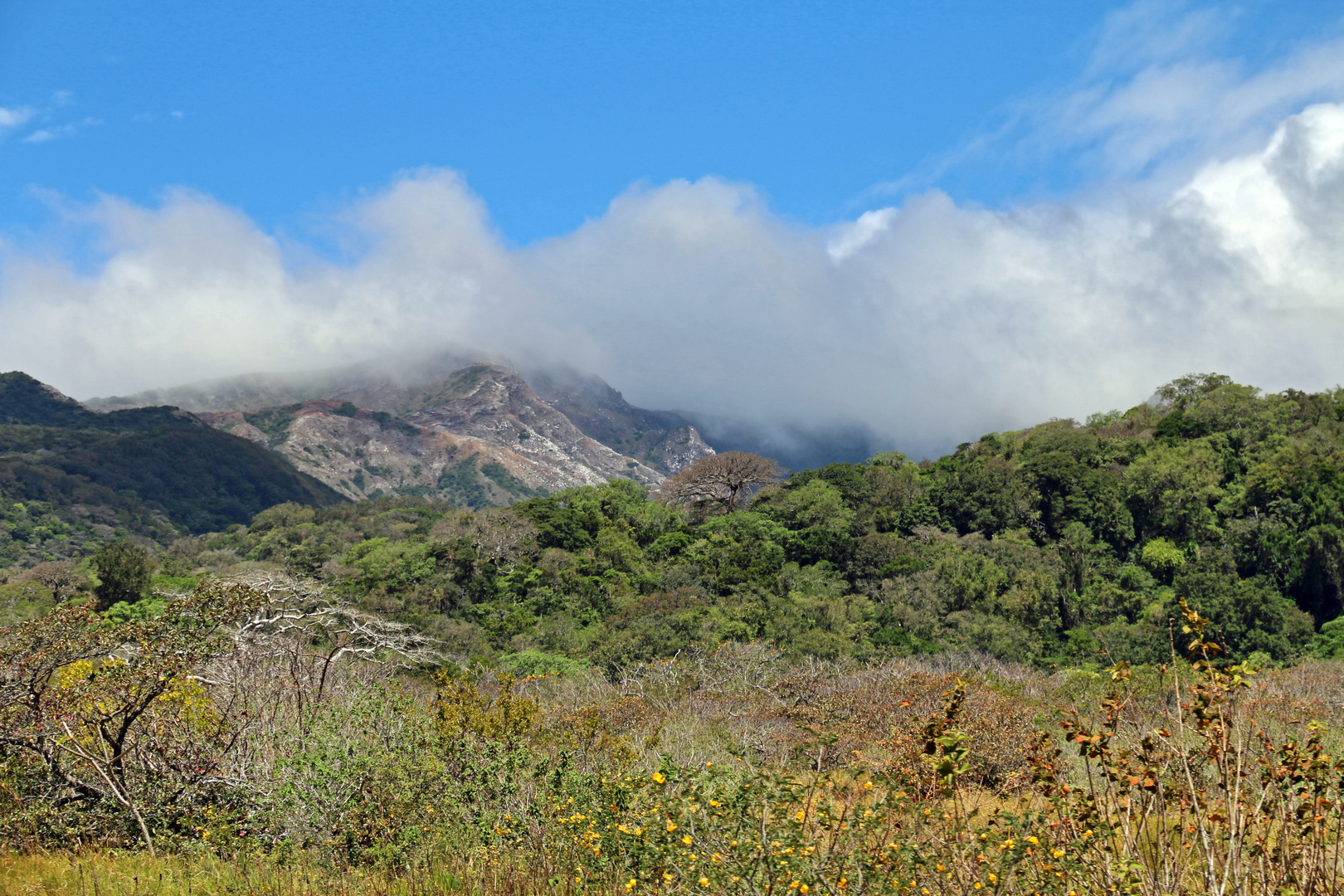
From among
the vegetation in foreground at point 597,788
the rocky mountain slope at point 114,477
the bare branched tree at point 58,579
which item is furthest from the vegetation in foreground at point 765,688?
the rocky mountain slope at point 114,477

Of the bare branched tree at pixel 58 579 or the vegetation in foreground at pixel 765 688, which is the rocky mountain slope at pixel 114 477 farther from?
the vegetation in foreground at pixel 765 688

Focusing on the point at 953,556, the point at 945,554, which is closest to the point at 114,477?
the point at 945,554

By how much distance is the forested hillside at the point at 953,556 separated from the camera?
28.6m

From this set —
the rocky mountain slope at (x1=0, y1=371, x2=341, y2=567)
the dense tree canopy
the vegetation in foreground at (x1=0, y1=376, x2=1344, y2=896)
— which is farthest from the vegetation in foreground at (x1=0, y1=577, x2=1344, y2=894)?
the rocky mountain slope at (x1=0, y1=371, x2=341, y2=567)

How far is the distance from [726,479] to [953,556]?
15.4m

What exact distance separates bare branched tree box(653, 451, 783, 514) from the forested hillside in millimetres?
1068

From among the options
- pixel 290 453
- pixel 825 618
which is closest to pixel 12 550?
pixel 825 618

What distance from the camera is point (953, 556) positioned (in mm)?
34969

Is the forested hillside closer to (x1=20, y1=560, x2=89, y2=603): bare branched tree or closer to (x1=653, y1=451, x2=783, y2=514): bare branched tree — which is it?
(x1=653, y1=451, x2=783, y2=514): bare branched tree

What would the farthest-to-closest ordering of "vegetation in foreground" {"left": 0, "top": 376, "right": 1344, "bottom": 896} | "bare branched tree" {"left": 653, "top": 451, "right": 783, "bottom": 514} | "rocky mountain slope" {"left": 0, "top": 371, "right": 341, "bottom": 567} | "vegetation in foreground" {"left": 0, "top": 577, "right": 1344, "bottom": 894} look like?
"rocky mountain slope" {"left": 0, "top": 371, "right": 341, "bottom": 567} < "bare branched tree" {"left": 653, "top": 451, "right": 783, "bottom": 514} < "vegetation in foreground" {"left": 0, "top": 376, "right": 1344, "bottom": 896} < "vegetation in foreground" {"left": 0, "top": 577, "right": 1344, "bottom": 894}

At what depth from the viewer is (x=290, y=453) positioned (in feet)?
641

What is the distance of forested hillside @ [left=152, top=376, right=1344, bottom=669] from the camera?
2859 centimetres

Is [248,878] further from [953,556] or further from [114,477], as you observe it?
[114,477]

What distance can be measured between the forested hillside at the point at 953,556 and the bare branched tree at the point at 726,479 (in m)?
1.07
